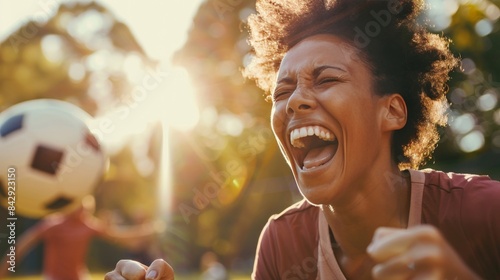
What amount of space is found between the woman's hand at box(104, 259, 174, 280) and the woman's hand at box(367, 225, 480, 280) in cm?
131

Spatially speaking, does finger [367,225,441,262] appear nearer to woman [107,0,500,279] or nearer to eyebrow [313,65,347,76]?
woman [107,0,500,279]

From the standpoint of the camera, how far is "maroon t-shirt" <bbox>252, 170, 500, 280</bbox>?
10.2ft

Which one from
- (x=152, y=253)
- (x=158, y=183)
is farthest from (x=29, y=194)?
(x=158, y=183)

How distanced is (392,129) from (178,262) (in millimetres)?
31267

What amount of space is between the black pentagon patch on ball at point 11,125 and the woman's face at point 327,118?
A: 352 cm

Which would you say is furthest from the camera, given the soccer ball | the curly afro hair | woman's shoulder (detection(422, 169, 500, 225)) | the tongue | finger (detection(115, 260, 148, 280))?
the soccer ball

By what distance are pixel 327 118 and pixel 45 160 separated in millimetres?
3626

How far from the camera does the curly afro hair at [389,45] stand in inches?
138

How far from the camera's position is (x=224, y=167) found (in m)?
24.0

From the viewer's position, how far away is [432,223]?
3.24 meters

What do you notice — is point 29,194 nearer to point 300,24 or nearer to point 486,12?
point 300,24

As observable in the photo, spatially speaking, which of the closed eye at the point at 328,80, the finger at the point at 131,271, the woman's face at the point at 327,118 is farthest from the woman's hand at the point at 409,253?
the closed eye at the point at 328,80

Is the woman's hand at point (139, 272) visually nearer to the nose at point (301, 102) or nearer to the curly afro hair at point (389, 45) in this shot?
the nose at point (301, 102)

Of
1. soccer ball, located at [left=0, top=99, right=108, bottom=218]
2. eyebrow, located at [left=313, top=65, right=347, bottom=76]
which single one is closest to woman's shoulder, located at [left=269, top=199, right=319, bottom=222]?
eyebrow, located at [left=313, top=65, right=347, bottom=76]
